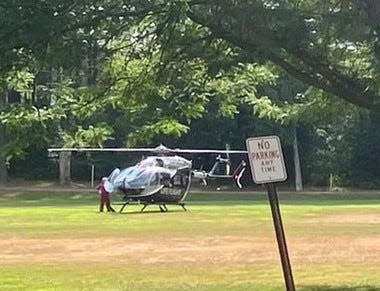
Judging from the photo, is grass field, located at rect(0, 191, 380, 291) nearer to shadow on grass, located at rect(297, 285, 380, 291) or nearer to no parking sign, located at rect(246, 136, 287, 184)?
shadow on grass, located at rect(297, 285, 380, 291)

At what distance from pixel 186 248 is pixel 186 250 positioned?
735 millimetres

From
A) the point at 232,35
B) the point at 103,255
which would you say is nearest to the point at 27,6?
the point at 232,35

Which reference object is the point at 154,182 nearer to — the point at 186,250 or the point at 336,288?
the point at 186,250

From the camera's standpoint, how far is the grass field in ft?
64.8

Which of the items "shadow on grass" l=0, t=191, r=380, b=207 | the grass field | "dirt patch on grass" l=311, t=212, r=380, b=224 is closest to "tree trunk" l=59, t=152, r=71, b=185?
"shadow on grass" l=0, t=191, r=380, b=207

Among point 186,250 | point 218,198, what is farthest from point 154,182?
point 186,250

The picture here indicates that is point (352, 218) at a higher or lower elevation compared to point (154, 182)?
lower

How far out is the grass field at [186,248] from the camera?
778 inches

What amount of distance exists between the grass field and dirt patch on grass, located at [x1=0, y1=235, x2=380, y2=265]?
26 mm

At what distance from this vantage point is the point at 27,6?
44.7ft

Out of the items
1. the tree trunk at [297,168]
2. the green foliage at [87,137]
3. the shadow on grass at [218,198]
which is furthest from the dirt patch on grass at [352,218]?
the tree trunk at [297,168]

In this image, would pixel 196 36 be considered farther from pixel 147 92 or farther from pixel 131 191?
pixel 131 191

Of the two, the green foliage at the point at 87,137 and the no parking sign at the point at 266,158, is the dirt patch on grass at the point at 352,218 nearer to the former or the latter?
the green foliage at the point at 87,137

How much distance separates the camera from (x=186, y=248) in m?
28.2
